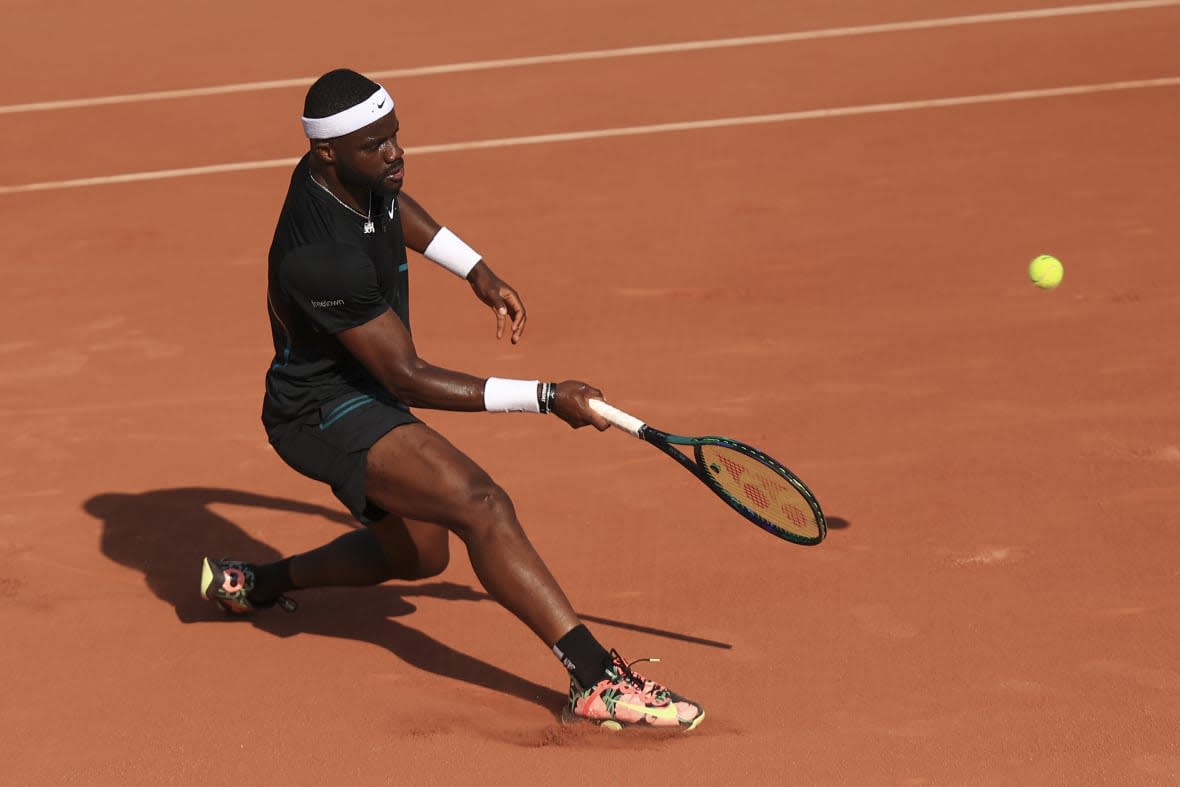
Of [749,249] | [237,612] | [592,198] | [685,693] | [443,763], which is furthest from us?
[592,198]

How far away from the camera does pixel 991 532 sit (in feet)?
21.7

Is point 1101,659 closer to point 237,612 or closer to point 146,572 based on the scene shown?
point 237,612

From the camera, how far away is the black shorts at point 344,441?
5.58 metres

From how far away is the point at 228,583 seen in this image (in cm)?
625

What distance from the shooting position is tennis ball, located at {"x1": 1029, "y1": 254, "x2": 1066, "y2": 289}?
8711 mm

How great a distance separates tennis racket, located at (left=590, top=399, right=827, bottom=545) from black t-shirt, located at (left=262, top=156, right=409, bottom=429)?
956 mm

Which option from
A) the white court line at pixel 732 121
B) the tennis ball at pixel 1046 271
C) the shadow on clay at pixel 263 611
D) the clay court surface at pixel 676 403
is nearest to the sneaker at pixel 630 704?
the clay court surface at pixel 676 403

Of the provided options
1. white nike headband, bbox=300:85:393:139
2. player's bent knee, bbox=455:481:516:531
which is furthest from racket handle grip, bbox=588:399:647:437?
white nike headband, bbox=300:85:393:139

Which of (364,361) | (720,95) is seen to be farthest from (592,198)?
(364,361)

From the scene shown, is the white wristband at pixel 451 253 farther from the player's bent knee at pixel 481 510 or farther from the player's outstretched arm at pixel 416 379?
the player's bent knee at pixel 481 510

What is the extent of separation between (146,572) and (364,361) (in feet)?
6.25

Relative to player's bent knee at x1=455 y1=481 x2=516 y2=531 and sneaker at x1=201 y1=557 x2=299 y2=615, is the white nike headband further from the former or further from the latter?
sneaker at x1=201 y1=557 x2=299 y2=615

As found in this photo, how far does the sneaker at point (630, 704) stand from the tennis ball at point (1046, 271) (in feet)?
13.8

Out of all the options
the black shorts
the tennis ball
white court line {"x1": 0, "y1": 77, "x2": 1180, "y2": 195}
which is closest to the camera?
the black shorts
